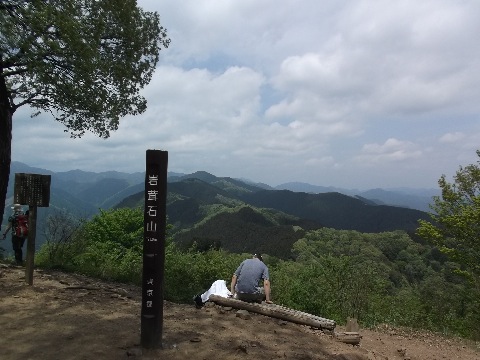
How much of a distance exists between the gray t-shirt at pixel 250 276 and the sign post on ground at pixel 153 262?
11.7 feet

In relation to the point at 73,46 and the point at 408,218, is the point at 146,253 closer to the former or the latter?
the point at 73,46

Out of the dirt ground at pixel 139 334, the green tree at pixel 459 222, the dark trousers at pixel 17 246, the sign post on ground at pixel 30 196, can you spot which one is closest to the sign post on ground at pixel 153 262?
the dirt ground at pixel 139 334

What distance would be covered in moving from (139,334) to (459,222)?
1911 cm

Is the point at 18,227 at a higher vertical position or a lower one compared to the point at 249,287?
higher

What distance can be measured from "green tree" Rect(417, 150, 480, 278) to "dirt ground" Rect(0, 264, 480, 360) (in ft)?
43.1

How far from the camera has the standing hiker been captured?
35.1 ft

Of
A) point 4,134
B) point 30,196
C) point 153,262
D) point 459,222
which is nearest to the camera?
point 153,262

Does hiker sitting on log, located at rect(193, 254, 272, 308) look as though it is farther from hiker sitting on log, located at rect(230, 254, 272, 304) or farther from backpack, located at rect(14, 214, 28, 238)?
backpack, located at rect(14, 214, 28, 238)

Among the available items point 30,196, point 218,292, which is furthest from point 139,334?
point 30,196

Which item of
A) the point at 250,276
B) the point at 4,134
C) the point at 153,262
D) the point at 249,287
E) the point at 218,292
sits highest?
the point at 4,134

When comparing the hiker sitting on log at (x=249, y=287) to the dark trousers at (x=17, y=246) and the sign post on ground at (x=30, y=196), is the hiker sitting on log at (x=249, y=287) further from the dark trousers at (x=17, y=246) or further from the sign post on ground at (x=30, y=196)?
the dark trousers at (x=17, y=246)

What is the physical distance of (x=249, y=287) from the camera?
834 centimetres

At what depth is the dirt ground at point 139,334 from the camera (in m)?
4.96

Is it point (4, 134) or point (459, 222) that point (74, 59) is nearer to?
point (4, 134)
